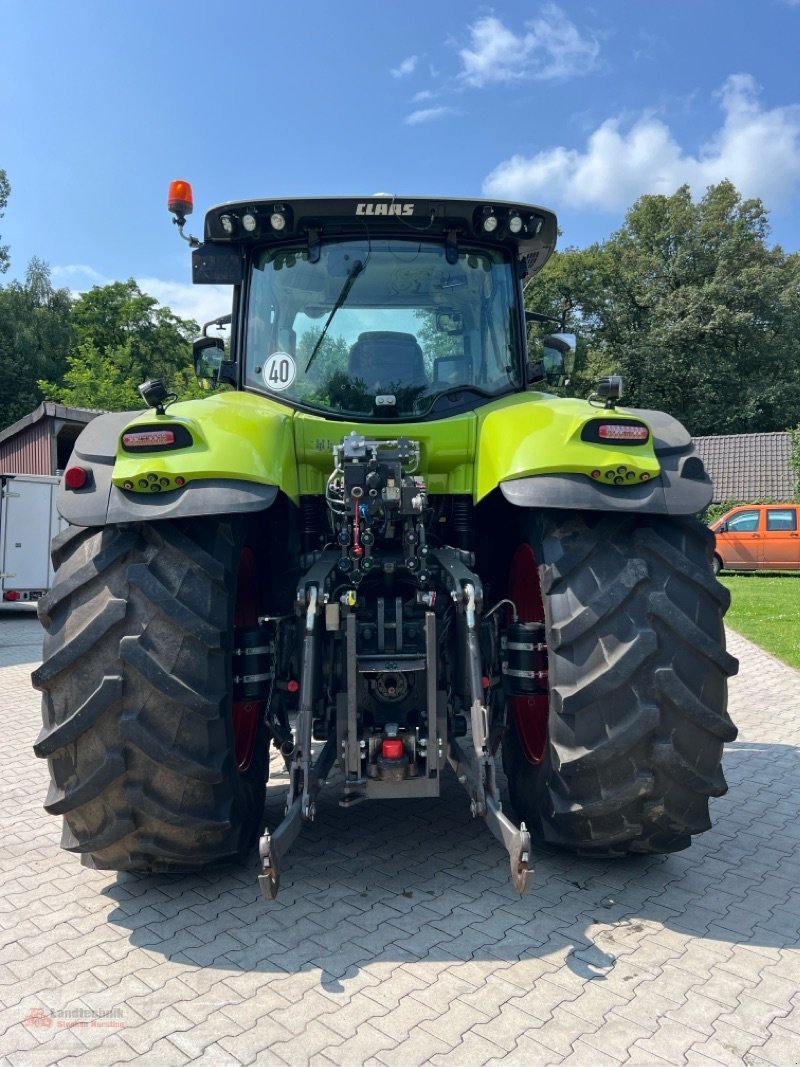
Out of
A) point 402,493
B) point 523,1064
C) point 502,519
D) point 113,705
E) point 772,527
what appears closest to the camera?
point 523,1064

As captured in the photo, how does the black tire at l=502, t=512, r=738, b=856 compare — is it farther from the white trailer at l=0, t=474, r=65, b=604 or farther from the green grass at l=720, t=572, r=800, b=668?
the white trailer at l=0, t=474, r=65, b=604

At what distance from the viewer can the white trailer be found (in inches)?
551

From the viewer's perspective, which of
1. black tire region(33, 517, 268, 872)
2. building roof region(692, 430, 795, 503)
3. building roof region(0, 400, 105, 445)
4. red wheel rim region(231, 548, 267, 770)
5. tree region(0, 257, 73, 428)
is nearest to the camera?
black tire region(33, 517, 268, 872)

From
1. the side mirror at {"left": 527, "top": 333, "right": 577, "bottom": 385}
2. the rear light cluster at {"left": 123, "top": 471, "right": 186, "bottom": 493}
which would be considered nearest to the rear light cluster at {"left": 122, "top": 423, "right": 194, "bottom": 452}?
the rear light cluster at {"left": 123, "top": 471, "right": 186, "bottom": 493}

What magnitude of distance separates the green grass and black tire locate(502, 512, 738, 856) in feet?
23.7

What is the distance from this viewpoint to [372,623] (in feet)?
11.3

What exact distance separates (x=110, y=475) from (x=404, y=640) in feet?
4.38

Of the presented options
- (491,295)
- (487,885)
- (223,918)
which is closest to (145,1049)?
(223,918)

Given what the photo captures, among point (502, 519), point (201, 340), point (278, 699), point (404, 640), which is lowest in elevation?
point (278, 699)

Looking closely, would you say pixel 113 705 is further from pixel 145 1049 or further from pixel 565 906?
pixel 565 906

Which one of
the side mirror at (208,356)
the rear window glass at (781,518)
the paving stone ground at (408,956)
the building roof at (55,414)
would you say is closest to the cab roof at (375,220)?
the side mirror at (208,356)

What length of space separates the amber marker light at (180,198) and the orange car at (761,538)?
1891 cm

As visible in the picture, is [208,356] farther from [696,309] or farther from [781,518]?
[696,309]

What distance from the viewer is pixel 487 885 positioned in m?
3.36
